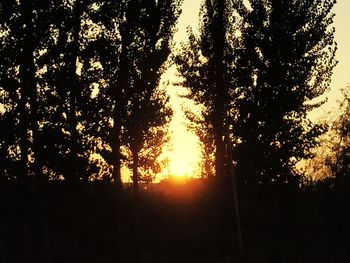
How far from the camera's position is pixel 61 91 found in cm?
2212

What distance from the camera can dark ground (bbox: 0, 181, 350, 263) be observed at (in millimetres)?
23047

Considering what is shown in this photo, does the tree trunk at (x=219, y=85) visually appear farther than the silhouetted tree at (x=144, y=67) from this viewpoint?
Yes

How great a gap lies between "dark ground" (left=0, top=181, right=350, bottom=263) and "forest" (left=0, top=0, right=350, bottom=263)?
0.24 feet

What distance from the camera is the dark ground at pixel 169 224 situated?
75.6 ft

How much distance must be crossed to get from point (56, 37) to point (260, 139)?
1203 cm

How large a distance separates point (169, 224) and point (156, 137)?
5154 mm

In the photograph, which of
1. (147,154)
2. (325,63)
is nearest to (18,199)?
(147,154)

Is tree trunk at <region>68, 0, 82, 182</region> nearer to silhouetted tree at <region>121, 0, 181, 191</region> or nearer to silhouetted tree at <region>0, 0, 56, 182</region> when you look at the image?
silhouetted tree at <region>0, 0, 56, 182</region>

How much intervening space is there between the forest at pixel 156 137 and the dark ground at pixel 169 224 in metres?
0.07

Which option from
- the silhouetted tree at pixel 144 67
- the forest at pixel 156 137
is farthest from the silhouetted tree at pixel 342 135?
the silhouetted tree at pixel 144 67

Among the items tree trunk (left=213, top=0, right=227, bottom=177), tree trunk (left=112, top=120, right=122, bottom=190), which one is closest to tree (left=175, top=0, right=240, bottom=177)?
tree trunk (left=213, top=0, right=227, bottom=177)

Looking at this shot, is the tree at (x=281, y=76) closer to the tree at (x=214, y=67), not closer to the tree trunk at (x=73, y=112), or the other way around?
the tree at (x=214, y=67)

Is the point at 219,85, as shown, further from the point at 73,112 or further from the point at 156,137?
the point at 73,112

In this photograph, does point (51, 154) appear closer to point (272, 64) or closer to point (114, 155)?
point (114, 155)
